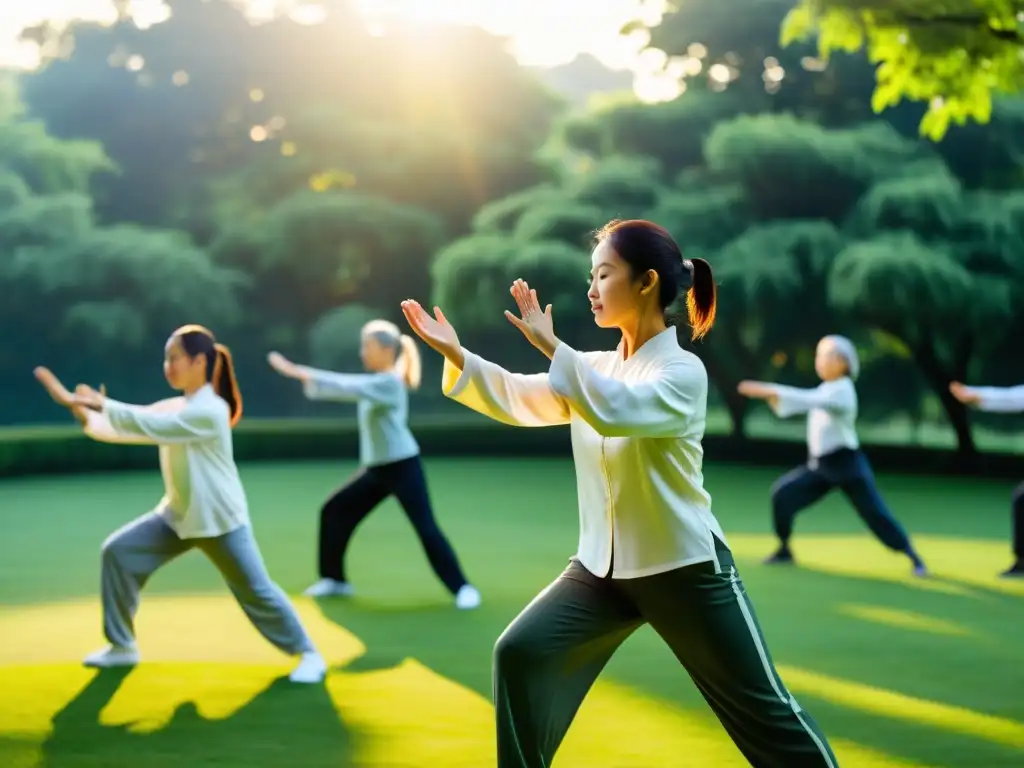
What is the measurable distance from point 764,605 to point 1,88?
99.7ft

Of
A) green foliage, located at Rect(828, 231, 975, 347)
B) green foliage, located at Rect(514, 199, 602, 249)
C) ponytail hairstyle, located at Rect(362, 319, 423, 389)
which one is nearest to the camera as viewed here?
ponytail hairstyle, located at Rect(362, 319, 423, 389)

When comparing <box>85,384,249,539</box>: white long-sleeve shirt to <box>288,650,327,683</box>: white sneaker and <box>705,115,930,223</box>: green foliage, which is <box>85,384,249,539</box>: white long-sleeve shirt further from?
<box>705,115,930,223</box>: green foliage

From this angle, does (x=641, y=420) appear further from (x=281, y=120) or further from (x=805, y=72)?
(x=281, y=120)

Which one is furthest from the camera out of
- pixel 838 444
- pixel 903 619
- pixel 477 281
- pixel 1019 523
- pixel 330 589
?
pixel 477 281

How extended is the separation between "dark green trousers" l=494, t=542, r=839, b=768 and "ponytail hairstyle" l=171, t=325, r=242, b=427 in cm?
248

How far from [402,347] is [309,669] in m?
2.75

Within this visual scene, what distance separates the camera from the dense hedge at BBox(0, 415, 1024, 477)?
17.9 m

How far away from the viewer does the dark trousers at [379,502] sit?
7387mm

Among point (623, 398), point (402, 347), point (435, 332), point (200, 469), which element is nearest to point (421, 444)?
point (402, 347)

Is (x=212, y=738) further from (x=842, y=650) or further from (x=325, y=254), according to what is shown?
(x=325, y=254)

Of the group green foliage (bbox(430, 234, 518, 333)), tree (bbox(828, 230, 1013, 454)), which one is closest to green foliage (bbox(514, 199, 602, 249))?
green foliage (bbox(430, 234, 518, 333))

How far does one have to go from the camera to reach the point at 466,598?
737 centimetres

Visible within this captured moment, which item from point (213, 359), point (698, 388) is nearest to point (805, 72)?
point (213, 359)

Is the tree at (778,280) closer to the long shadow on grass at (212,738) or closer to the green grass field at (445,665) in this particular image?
the green grass field at (445,665)
